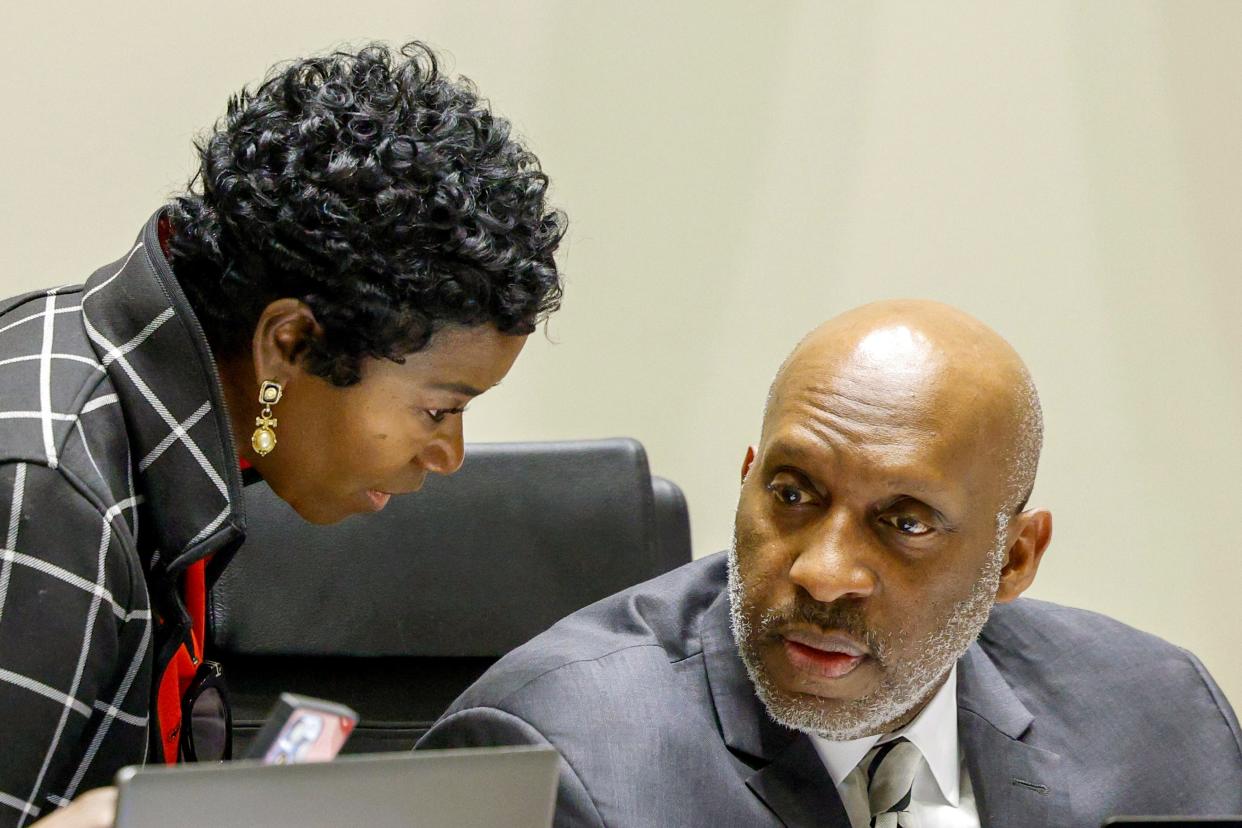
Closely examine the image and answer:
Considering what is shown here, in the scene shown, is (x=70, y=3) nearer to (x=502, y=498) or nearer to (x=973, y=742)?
(x=502, y=498)

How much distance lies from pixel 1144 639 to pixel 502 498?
0.76 metres

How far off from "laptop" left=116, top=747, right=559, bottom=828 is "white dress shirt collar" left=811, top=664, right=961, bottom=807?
69cm

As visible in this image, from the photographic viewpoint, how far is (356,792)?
708mm

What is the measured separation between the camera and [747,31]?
270 cm

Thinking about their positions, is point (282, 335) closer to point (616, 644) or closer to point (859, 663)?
point (616, 644)

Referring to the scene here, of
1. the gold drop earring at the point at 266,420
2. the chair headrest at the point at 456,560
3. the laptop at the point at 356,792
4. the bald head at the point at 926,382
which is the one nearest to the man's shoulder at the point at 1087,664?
the bald head at the point at 926,382

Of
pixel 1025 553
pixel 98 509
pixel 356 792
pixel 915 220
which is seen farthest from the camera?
pixel 915 220

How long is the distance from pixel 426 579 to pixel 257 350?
51 centimetres

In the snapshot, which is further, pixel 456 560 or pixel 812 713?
pixel 456 560

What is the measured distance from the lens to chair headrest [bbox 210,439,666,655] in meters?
1.72

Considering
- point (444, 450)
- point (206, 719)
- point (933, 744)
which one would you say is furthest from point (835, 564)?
point (206, 719)

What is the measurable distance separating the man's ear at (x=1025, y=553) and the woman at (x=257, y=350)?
1.82 ft

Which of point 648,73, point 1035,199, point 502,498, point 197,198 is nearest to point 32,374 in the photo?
point 197,198

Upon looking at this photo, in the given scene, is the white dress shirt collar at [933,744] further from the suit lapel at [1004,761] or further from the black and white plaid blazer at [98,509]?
the black and white plaid blazer at [98,509]
